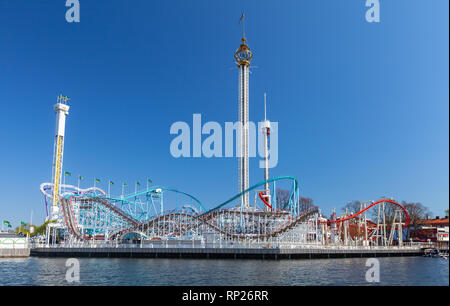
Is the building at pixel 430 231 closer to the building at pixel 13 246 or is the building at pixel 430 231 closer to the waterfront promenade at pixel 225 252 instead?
the waterfront promenade at pixel 225 252

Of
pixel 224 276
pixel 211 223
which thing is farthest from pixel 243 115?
pixel 224 276

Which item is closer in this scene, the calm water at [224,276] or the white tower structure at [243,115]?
the calm water at [224,276]

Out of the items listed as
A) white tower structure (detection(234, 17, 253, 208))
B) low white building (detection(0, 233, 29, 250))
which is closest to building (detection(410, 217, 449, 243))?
white tower structure (detection(234, 17, 253, 208))

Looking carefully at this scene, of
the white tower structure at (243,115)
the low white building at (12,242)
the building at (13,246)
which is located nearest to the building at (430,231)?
the white tower structure at (243,115)

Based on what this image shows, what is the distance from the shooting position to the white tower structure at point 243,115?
69.9m

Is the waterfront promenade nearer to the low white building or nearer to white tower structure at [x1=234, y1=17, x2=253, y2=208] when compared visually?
the low white building

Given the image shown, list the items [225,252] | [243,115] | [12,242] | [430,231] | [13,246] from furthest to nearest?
[243,115], [430,231], [12,242], [13,246], [225,252]

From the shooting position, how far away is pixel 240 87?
248 feet

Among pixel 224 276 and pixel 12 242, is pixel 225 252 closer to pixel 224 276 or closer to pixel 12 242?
pixel 224 276

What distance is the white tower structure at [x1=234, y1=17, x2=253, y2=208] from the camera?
229 ft

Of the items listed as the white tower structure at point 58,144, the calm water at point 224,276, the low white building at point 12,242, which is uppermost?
the white tower structure at point 58,144

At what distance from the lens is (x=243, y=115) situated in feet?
240

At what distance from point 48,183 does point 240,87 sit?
131ft
